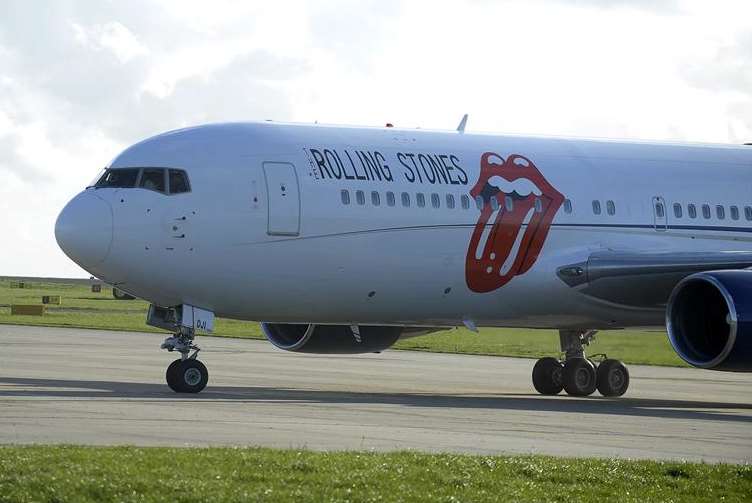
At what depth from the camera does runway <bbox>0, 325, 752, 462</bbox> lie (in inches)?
666

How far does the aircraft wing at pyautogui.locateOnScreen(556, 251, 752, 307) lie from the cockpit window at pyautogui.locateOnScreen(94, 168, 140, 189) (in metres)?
8.44

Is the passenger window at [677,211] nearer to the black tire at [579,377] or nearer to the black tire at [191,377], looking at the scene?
the black tire at [579,377]

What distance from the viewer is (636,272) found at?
91.5 feet

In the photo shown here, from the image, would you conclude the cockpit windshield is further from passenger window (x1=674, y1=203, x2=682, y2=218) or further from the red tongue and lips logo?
passenger window (x1=674, y1=203, x2=682, y2=218)

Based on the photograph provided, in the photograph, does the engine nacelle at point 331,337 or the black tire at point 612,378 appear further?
the black tire at point 612,378

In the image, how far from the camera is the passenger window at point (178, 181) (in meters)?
24.7

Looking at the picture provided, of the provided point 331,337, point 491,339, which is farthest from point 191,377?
point 491,339

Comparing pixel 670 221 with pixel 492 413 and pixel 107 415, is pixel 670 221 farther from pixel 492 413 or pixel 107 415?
pixel 107 415

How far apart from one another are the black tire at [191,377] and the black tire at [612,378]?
32.5ft

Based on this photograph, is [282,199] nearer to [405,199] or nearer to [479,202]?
[405,199]

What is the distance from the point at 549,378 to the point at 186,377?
950 cm

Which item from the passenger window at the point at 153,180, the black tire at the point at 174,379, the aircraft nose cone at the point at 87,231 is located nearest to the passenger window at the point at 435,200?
the passenger window at the point at 153,180

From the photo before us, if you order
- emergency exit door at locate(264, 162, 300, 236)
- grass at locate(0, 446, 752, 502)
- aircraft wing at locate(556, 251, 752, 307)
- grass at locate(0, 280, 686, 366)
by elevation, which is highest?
emergency exit door at locate(264, 162, 300, 236)

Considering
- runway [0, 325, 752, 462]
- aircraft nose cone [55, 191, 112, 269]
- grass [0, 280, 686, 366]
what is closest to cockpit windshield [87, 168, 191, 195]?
aircraft nose cone [55, 191, 112, 269]
